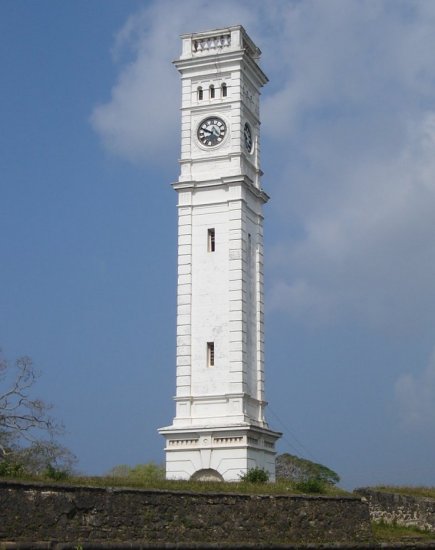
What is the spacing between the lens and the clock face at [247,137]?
4745 cm

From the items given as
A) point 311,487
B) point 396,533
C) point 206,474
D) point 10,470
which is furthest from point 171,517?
point 206,474

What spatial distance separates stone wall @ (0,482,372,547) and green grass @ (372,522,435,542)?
1006 mm

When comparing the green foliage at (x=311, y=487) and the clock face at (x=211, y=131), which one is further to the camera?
the clock face at (x=211, y=131)

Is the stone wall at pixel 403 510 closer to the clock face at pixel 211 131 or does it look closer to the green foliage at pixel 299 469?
the clock face at pixel 211 131

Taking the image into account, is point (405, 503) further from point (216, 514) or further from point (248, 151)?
point (248, 151)

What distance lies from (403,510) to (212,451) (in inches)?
459

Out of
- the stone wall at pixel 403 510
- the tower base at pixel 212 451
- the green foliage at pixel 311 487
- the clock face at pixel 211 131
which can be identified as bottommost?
the stone wall at pixel 403 510

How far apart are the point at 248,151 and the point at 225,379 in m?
11.7

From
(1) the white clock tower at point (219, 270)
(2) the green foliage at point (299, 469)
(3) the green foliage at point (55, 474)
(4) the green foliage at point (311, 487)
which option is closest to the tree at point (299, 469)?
(2) the green foliage at point (299, 469)

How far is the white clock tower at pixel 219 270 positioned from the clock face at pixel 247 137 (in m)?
0.05

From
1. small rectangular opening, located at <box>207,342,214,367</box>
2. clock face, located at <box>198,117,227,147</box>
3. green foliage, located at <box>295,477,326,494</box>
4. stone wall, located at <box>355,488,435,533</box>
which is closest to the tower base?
small rectangular opening, located at <box>207,342,214,367</box>

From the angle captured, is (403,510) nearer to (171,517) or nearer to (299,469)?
(171,517)

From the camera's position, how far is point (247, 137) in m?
47.8

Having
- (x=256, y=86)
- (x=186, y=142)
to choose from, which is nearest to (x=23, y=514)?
(x=186, y=142)
